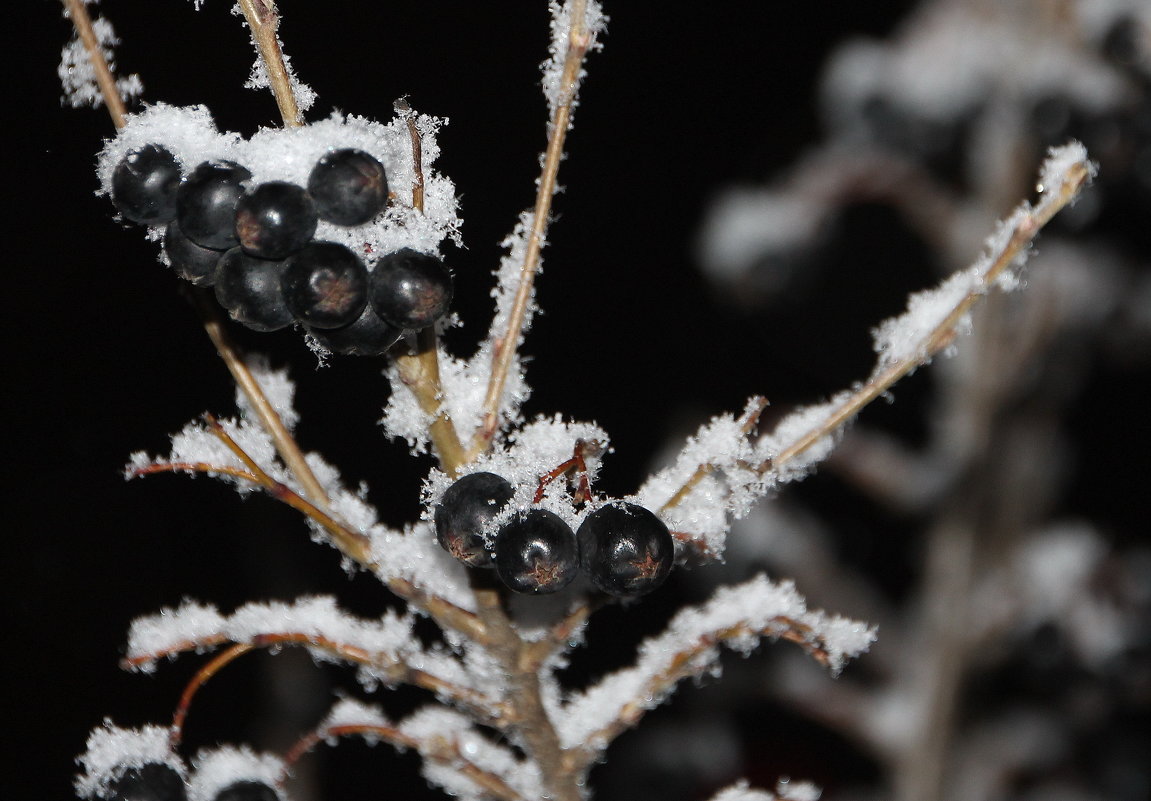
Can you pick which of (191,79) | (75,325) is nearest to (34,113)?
(191,79)

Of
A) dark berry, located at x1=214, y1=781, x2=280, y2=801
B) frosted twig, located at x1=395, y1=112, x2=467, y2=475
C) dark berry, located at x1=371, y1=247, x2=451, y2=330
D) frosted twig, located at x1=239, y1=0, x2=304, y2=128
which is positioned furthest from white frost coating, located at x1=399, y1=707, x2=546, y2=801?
frosted twig, located at x1=239, y1=0, x2=304, y2=128

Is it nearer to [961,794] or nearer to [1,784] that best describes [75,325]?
[1,784]

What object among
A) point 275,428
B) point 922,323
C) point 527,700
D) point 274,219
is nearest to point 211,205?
point 274,219

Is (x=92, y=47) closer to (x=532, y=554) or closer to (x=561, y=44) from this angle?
(x=561, y=44)

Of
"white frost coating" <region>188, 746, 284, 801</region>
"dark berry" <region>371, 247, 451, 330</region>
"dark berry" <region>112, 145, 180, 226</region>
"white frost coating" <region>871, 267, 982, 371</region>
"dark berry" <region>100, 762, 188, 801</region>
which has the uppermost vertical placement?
"white frost coating" <region>871, 267, 982, 371</region>

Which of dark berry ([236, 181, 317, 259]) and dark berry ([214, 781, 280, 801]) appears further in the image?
dark berry ([214, 781, 280, 801])

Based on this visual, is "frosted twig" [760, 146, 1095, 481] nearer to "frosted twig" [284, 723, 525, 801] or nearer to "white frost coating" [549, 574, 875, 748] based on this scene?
"white frost coating" [549, 574, 875, 748]

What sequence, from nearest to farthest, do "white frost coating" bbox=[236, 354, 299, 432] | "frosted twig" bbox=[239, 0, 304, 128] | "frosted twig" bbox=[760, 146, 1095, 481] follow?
"frosted twig" bbox=[239, 0, 304, 128] → "frosted twig" bbox=[760, 146, 1095, 481] → "white frost coating" bbox=[236, 354, 299, 432]
